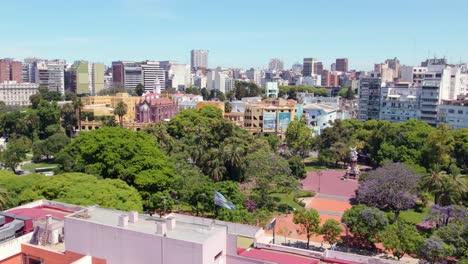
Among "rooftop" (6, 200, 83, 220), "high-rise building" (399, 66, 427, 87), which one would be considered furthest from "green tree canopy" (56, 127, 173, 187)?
"high-rise building" (399, 66, 427, 87)

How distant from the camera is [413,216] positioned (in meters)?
39.4

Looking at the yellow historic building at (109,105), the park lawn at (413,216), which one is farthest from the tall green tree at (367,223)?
the yellow historic building at (109,105)

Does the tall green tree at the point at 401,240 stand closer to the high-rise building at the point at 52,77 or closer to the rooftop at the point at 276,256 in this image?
the rooftop at the point at 276,256

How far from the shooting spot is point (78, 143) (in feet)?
141

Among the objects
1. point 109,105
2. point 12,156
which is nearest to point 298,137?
point 12,156

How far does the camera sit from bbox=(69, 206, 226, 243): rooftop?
17.7m

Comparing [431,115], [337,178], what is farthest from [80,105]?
[431,115]

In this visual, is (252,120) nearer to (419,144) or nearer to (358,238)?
(419,144)

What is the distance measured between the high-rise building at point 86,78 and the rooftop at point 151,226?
491 ft

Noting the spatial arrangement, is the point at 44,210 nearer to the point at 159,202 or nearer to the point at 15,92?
the point at 159,202

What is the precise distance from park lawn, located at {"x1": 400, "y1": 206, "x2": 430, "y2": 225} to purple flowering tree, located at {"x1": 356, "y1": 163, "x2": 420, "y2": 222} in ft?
5.67

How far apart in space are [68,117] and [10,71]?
102328 millimetres

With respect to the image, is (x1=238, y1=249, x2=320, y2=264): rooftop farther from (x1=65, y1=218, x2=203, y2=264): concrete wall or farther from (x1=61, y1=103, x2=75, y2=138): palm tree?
(x1=61, y1=103, x2=75, y2=138): palm tree

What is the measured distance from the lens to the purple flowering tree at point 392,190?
117 feet
